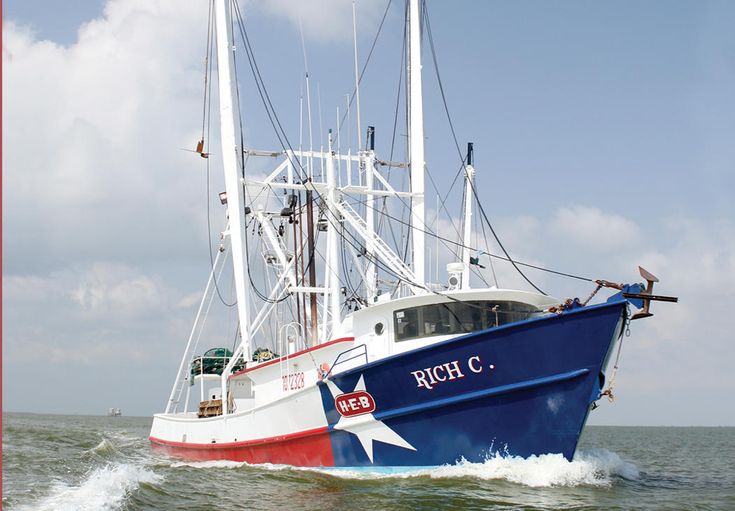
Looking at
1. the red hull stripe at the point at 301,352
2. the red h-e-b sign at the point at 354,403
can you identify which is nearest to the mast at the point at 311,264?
the red hull stripe at the point at 301,352

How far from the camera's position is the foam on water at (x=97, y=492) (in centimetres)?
1211

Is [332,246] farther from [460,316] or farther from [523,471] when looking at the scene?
[523,471]

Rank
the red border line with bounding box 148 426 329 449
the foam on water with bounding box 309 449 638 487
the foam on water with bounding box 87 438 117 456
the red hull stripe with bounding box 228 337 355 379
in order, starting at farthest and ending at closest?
the foam on water with bounding box 87 438 117 456, the red hull stripe with bounding box 228 337 355 379, the red border line with bounding box 148 426 329 449, the foam on water with bounding box 309 449 638 487

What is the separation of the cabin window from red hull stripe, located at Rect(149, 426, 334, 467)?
2857mm

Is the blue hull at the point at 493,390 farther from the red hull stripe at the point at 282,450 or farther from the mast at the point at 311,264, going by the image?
the mast at the point at 311,264

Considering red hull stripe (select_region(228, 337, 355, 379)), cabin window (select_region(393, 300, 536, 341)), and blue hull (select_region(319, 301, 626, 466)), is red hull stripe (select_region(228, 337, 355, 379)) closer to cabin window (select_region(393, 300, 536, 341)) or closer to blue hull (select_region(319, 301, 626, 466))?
cabin window (select_region(393, 300, 536, 341))

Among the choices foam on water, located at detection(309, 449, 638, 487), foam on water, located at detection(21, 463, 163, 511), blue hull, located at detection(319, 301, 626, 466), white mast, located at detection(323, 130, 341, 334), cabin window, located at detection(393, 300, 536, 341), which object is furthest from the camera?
white mast, located at detection(323, 130, 341, 334)

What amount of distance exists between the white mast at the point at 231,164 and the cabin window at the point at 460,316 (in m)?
5.90

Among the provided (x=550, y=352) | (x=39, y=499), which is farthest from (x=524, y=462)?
(x=39, y=499)

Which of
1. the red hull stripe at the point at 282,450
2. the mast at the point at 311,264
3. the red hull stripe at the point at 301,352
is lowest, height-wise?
the red hull stripe at the point at 282,450

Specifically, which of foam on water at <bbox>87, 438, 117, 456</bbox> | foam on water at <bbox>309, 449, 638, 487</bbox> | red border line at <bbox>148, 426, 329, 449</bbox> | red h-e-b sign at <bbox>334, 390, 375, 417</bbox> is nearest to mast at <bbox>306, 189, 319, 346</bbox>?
red border line at <bbox>148, 426, 329, 449</bbox>

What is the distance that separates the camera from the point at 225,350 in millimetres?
23875

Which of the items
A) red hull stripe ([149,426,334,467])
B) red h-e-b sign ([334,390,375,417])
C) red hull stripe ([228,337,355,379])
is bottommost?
red hull stripe ([149,426,334,467])

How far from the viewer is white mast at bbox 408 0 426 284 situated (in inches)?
794
